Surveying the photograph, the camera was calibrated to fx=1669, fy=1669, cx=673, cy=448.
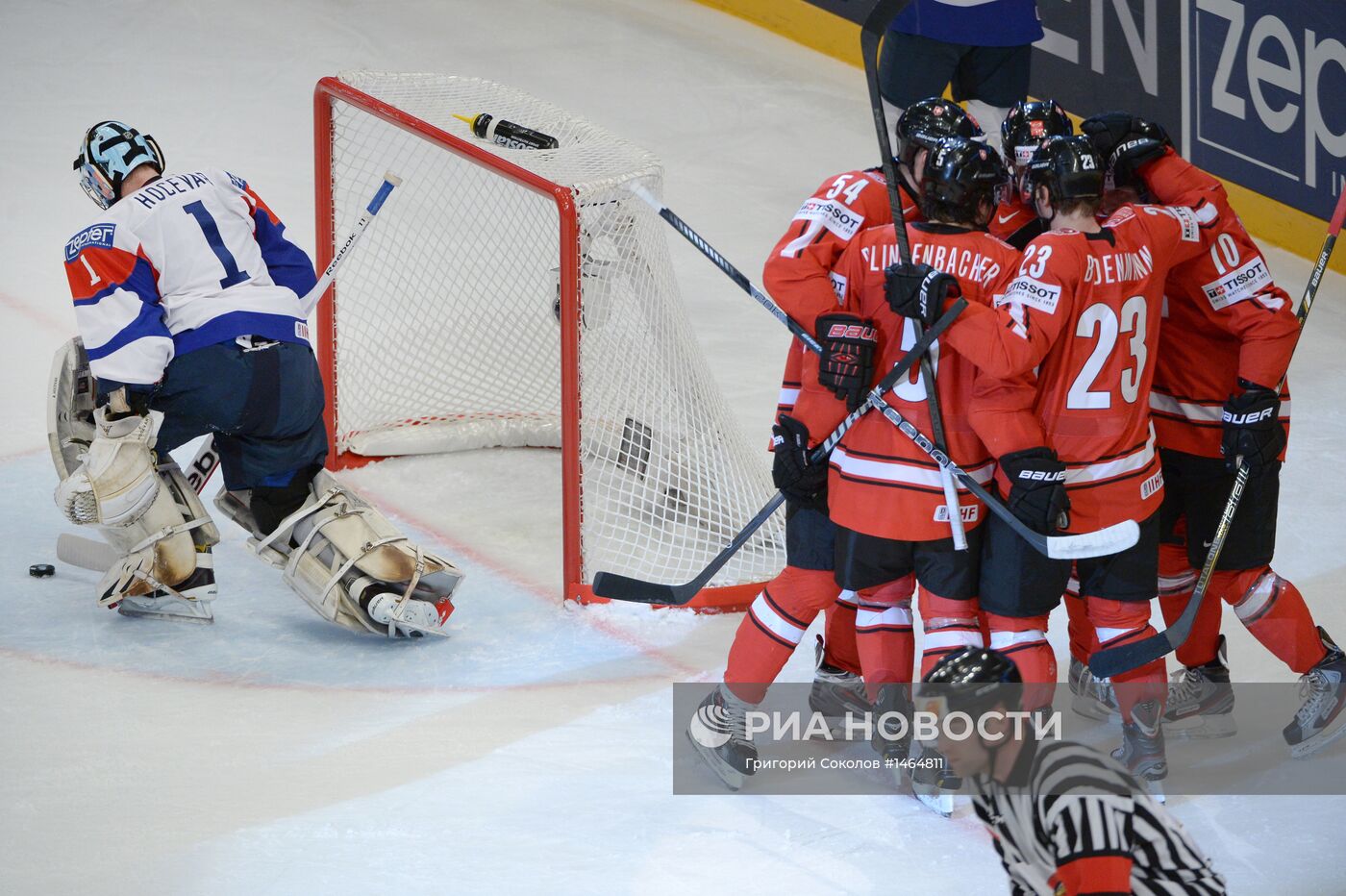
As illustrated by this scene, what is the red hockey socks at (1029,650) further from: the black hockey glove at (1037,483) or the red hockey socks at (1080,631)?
the red hockey socks at (1080,631)

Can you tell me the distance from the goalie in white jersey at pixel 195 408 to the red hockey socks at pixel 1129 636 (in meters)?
1.51

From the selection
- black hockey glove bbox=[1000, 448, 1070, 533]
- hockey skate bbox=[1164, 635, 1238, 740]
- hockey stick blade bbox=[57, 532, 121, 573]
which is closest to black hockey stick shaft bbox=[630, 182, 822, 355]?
black hockey glove bbox=[1000, 448, 1070, 533]

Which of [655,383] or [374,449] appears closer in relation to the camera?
[655,383]

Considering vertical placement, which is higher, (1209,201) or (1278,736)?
(1209,201)

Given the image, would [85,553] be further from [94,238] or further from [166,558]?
[94,238]

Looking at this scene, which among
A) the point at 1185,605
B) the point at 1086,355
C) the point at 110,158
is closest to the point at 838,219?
the point at 1086,355

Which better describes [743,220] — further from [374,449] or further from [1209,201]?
[1209,201]

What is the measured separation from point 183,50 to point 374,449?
3524 mm

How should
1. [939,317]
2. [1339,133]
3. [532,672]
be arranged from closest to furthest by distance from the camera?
[939,317], [532,672], [1339,133]

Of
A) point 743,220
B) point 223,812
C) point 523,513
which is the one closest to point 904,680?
point 223,812

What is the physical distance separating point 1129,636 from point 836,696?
2.10 feet

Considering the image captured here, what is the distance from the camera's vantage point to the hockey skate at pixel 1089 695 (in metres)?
3.46

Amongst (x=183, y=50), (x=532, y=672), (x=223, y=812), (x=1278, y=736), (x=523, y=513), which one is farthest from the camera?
(x=183, y=50)

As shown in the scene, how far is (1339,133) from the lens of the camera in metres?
5.86
